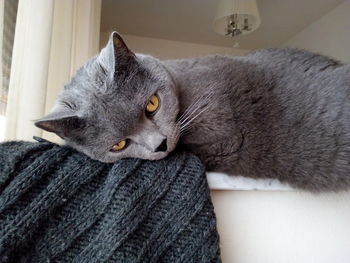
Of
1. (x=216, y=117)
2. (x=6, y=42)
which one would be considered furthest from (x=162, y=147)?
(x=6, y=42)

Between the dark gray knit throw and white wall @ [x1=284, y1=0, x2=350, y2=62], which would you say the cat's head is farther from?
white wall @ [x1=284, y1=0, x2=350, y2=62]

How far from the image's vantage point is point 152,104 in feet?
2.00

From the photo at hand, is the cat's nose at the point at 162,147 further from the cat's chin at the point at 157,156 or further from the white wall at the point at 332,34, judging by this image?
the white wall at the point at 332,34

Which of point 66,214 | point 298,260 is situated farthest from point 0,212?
point 298,260

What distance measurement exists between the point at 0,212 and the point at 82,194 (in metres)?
0.11

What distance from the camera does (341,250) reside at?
2.03ft

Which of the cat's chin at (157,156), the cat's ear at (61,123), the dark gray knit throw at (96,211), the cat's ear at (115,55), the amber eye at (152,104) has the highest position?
the cat's ear at (115,55)

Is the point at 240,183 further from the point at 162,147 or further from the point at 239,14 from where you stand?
the point at 239,14

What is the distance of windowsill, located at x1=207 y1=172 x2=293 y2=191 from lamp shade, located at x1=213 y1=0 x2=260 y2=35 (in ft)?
6.03

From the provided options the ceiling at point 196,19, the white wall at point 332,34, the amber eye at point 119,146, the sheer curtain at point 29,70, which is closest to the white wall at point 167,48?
the ceiling at point 196,19

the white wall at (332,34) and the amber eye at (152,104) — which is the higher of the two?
the white wall at (332,34)

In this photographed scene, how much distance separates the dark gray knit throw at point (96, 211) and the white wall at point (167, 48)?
2909 mm

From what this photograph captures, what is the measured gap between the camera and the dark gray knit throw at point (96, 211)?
1.42 feet

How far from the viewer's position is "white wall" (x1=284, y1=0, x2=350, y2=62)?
277 cm
